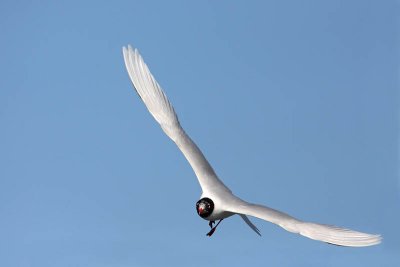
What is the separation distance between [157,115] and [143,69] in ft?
5.27

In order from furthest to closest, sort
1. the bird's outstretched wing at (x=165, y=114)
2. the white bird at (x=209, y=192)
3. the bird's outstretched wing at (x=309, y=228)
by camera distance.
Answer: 1. the bird's outstretched wing at (x=165, y=114)
2. the white bird at (x=209, y=192)
3. the bird's outstretched wing at (x=309, y=228)

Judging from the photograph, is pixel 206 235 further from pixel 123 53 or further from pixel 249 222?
pixel 123 53

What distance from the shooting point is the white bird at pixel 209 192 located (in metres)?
19.2

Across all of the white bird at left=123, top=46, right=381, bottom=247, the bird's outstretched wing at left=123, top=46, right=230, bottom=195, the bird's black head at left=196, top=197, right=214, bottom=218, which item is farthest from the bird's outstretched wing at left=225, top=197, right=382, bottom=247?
the bird's outstretched wing at left=123, top=46, right=230, bottom=195

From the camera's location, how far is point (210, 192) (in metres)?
22.7

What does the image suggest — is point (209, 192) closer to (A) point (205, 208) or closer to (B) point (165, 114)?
(A) point (205, 208)

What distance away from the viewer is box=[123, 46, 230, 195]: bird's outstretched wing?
23.5m

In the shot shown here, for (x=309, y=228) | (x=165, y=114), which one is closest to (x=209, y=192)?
(x=165, y=114)

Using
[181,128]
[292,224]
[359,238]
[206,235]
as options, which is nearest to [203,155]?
[181,128]

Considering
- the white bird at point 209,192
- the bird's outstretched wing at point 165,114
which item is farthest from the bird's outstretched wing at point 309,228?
the bird's outstretched wing at point 165,114

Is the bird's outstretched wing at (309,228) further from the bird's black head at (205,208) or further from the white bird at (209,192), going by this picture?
the bird's black head at (205,208)

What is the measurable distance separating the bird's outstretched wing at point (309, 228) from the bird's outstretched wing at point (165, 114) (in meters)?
1.69

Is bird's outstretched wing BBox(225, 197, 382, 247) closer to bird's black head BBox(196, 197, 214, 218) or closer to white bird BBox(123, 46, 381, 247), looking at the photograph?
white bird BBox(123, 46, 381, 247)

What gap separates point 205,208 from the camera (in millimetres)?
21938
